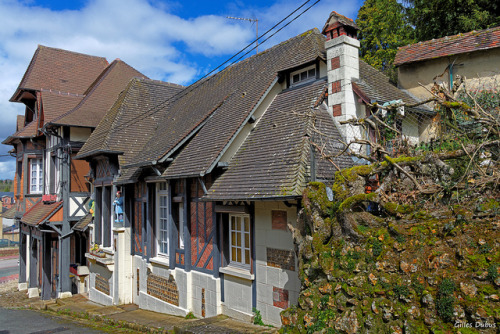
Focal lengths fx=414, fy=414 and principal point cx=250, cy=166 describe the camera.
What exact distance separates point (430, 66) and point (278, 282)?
26.9ft

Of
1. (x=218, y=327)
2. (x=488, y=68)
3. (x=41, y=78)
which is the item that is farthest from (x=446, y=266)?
Answer: (x=41, y=78)

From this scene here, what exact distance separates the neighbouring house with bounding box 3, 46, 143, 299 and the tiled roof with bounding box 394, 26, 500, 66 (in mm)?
12076

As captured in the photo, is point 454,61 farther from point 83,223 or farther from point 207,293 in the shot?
point 83,223

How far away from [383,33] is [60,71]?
16.3 m

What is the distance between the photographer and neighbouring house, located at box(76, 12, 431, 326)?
8180 mm

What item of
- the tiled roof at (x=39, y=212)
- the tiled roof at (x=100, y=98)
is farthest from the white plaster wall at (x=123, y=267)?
the tiled roof at (x=100, y=98)

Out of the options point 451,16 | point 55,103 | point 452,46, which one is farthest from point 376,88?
point 55,103

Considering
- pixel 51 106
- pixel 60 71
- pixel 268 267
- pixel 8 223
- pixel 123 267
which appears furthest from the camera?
pixel 8 223

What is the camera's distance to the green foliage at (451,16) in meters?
14.9

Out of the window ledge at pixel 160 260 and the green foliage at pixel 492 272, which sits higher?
the green foliage at pixel 492 272

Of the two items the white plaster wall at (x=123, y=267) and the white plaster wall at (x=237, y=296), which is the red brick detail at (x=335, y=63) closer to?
the white plaster wall at (x=237, y=296)

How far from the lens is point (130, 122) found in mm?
15406

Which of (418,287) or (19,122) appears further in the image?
(19,122)

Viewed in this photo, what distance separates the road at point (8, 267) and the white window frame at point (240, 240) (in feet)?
83.6
